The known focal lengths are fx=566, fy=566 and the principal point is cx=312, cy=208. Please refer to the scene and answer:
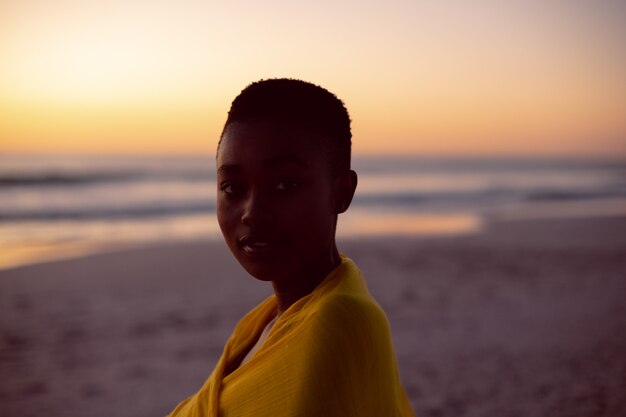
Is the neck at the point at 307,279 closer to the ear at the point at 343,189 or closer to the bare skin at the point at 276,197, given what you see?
the bare skin at the point at 276,197

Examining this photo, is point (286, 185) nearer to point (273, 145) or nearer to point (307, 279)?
point (273, 145)

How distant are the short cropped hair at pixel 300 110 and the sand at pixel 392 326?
3.47 meters

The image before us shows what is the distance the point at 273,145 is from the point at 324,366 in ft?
1.67

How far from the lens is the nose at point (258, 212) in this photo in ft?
4.39

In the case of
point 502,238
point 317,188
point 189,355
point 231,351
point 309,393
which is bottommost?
point 502,238

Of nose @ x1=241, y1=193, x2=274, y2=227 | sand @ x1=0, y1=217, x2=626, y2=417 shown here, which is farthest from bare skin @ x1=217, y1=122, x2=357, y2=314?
sand @ x1=0, y1=217, x2=626, y2=417

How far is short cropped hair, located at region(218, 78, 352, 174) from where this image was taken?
1.35 meters

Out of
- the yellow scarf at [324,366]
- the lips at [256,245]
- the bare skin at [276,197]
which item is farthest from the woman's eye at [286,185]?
the yellow scarf at [324,366]

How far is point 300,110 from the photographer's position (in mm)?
1356

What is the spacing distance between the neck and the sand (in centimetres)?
325

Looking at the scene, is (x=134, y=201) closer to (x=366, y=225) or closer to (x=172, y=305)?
(x=366, y=225)

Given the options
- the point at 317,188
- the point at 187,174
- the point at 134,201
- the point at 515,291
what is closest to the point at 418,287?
the point at 515,291

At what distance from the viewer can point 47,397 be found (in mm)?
4711

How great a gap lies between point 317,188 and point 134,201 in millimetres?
20811
